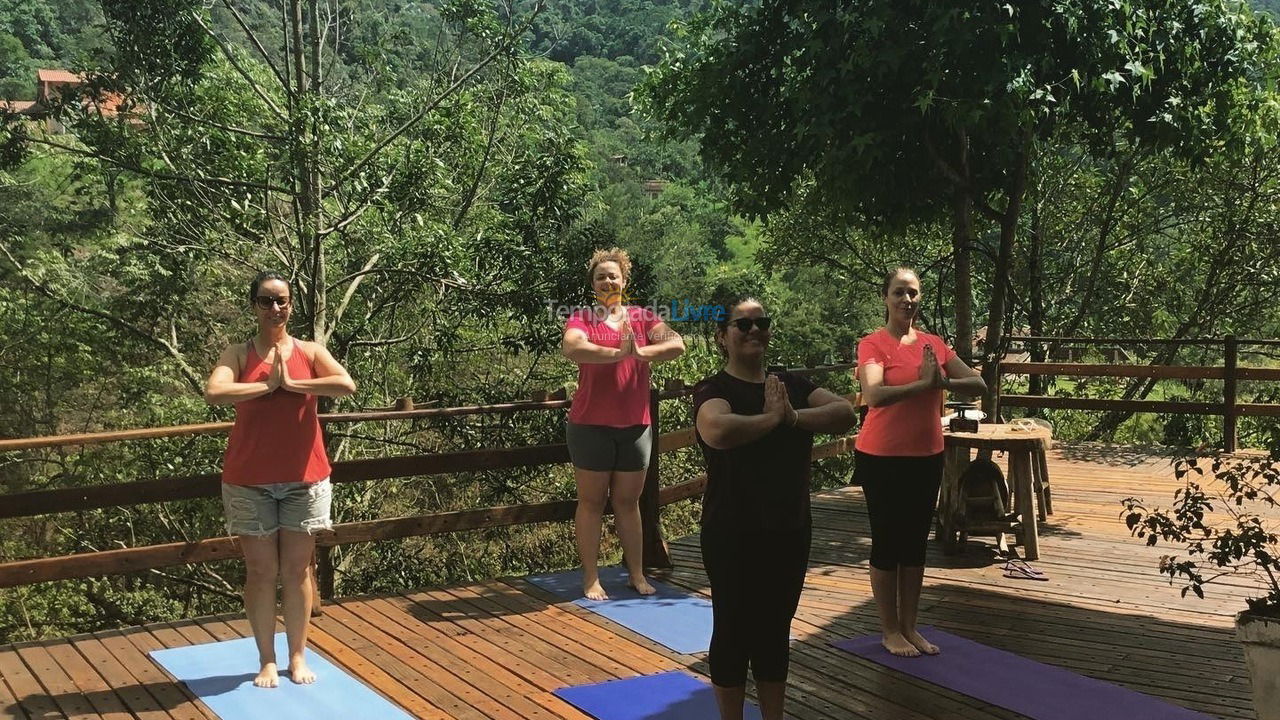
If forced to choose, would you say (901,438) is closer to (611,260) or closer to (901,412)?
(901,412)

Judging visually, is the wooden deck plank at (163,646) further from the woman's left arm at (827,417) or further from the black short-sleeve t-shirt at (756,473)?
the woman's left arm at (827,417)

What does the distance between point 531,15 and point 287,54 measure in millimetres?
1873

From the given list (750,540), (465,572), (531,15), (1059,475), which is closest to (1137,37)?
(1059,475)

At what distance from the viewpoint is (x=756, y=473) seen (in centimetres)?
298

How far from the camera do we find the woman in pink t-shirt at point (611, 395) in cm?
473

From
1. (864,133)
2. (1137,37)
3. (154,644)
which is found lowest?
(154,644)

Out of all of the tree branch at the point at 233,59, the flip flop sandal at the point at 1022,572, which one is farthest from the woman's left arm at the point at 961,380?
the tree branch at the point at 233,59

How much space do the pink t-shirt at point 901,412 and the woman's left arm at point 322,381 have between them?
1827mm

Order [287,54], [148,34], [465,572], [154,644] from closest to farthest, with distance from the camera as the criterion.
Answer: [154,644], [148,34], [287,54], [465,572]

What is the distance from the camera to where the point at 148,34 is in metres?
7.58

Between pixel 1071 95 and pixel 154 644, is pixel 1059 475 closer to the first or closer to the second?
pixel 1071 95

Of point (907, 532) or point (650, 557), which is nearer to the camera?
point (907, 532)

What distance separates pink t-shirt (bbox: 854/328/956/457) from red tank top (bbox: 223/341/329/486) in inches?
77.7

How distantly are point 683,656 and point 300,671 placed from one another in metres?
1.42
